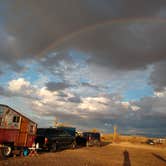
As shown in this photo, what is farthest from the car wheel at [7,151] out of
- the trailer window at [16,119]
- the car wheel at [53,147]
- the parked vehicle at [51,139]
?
the car wheel at [53,147]

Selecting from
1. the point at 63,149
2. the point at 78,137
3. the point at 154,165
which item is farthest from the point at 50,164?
the point at 78,137

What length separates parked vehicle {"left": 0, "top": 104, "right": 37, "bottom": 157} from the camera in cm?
1827

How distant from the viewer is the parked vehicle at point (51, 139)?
23.7 m

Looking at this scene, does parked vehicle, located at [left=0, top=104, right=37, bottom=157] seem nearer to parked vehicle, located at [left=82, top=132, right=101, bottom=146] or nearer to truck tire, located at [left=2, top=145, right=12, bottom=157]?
truck tire, located at [left=2, top=145, right=12, bottom=157]

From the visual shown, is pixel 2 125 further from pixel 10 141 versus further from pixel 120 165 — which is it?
pixel 120 165

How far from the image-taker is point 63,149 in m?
28.0

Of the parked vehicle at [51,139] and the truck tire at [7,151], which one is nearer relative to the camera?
the truck tire at [7,151]

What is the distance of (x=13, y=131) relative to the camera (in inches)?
752

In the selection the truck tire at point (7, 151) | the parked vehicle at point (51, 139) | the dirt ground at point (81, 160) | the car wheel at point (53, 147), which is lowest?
the dirt ground at point (81, 160)

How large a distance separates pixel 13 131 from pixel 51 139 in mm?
5615

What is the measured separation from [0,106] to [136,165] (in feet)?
31.3

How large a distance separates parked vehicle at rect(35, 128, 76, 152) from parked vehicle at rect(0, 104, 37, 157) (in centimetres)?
254

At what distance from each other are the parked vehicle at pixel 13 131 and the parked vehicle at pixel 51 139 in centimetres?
254

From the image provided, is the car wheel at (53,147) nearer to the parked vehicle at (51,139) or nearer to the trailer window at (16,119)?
the parked vehicle at (51,139)
